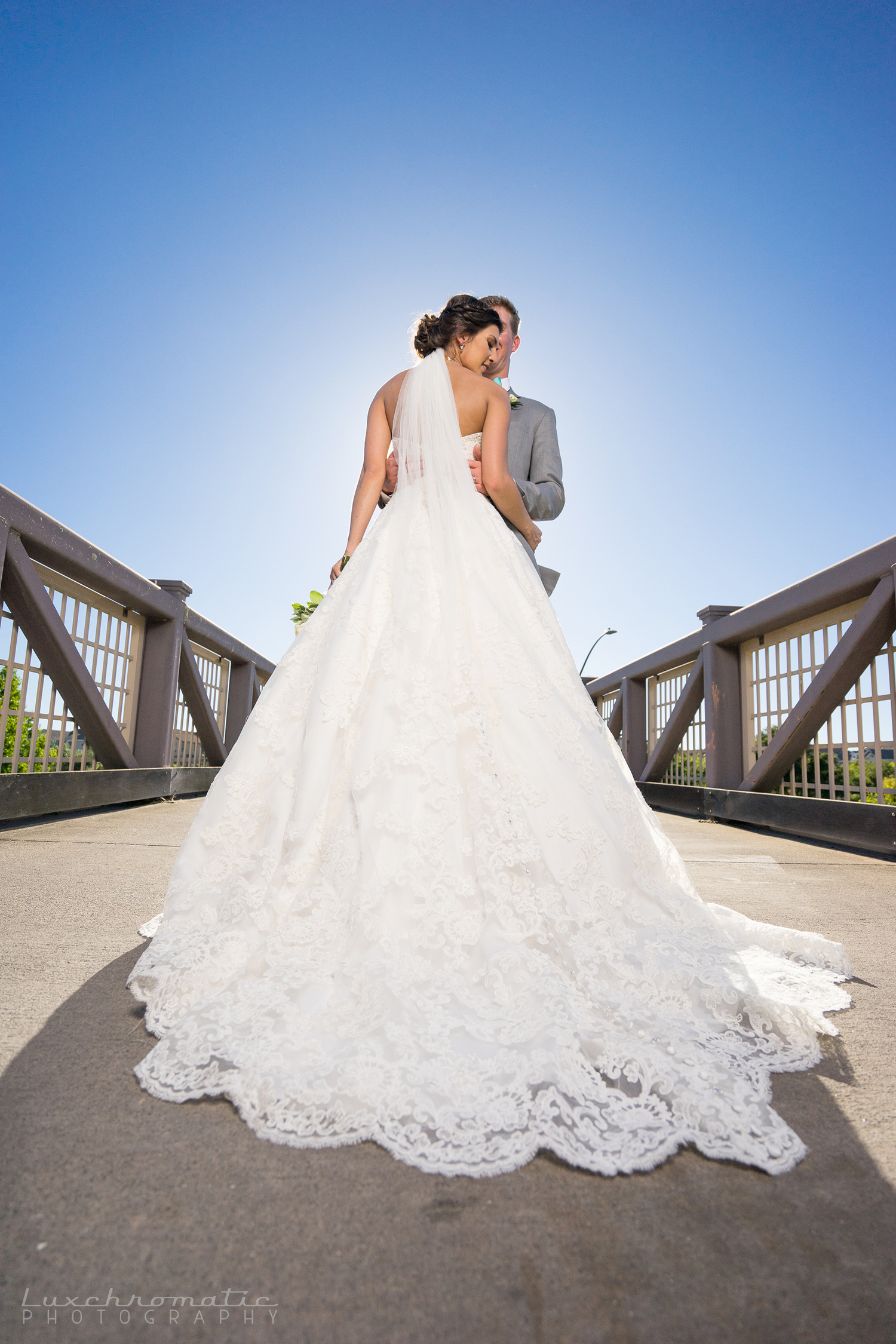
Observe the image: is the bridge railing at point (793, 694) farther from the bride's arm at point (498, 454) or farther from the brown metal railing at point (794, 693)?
the bride's arm at point (498, 454)

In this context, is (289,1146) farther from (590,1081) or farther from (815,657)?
(815,657)

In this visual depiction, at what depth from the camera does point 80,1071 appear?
1086 mm

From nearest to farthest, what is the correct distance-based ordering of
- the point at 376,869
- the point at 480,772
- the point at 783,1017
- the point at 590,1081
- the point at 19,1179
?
the point at 19,1179 < the point at 590,1081 < the point at 783,1017 < the point at 376,869 < the point at 480,772

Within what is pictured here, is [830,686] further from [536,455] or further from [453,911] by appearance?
[453,911]

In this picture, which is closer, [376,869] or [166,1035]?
[166,1035]

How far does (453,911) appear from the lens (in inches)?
50.8

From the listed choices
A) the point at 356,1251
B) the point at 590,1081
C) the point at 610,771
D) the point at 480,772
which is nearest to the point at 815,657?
the point at 610,771

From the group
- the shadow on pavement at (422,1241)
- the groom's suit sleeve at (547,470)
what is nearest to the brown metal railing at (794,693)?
the groom's suit sleeve at (547,470)

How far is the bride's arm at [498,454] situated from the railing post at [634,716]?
7.75m

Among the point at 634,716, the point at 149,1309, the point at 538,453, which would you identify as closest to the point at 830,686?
the point at 538,453

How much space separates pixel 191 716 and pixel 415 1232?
24.0ft

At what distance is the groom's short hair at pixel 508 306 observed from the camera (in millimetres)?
2453

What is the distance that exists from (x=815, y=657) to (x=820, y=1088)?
476 centimetres

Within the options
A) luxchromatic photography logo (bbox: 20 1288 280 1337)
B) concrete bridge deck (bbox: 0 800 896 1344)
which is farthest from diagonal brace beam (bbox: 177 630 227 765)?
luxchromatic photography logo (bbox: 20 1288 280 1337)
